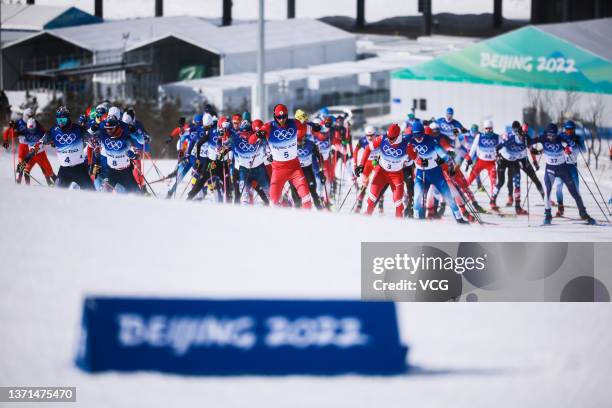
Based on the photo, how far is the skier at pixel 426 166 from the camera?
51.8ft

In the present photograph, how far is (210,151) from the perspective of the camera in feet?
57.5

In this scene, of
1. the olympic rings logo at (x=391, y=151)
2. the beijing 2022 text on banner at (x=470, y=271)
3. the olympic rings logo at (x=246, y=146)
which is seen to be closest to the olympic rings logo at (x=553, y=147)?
the olympic rings logo at (x=391, y=151)

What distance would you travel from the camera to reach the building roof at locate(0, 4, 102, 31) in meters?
63.0

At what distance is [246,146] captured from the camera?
53.8ft

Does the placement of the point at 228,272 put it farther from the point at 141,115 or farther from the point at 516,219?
the point at 141,115

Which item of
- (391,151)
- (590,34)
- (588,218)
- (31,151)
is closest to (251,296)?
(391,151)

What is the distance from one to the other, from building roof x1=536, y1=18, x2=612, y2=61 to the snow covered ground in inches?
1100

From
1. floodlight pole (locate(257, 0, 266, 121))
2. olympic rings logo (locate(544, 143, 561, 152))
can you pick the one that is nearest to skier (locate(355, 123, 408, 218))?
olympic rings logo (locate(544, 143, 561, 152))

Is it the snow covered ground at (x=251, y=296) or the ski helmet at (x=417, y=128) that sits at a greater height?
the ski helmet at (x=417, y=128)

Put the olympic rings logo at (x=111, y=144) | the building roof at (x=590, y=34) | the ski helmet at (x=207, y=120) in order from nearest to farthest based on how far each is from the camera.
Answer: the olympic rings logo at (x=111, y=144) → the ski helmet at (x=207, y=120) → the building roof at (x=590, y=34)

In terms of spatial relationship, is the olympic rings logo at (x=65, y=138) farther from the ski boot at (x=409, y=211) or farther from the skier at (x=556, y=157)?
the skier at (x=556, y=157)

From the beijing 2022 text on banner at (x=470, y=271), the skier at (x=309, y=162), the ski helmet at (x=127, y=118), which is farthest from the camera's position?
the ski helmet at (x=127, y=118)

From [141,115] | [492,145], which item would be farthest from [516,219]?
[141,115]

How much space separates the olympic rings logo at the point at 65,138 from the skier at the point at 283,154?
8.76 ft
